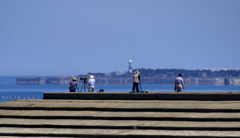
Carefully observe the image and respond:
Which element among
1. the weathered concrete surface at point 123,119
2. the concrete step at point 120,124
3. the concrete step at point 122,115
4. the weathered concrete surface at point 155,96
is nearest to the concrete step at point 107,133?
the weathered concrete surface at point 123,119

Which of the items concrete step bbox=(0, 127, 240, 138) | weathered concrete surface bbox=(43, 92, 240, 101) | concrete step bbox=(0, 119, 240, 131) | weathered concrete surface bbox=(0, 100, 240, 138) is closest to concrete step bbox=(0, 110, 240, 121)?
weathered concrete surface bbox=(0, 100, 240, 138)

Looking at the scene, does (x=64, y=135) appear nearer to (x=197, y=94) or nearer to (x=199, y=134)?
(x=199, y=134)

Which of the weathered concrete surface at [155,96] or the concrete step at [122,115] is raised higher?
the weathered concrete surface at [155,96]

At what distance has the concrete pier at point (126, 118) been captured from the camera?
20.2 meters

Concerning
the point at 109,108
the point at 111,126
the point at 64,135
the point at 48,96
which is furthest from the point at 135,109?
the point at 48,96

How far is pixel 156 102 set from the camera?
1000 inches

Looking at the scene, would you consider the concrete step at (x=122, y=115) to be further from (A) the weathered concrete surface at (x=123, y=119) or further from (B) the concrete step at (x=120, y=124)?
(B) the concrete step at (x=120, y=124)

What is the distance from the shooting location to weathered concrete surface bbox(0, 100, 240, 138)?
794 inches

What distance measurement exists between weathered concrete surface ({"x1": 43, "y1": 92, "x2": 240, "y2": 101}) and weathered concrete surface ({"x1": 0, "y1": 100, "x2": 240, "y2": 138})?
0.92 metres

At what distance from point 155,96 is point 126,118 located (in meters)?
4.65

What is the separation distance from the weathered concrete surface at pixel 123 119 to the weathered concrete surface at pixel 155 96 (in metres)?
0.92

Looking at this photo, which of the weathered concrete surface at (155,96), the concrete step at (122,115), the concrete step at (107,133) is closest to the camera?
the concrete step at (107,133)

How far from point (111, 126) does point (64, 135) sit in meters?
1.76

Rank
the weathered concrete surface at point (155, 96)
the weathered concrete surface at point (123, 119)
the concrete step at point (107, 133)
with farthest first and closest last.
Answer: the weathered concrete surface at point (155, 96), the weathered concrete surface at point (123, 119), the concrete step at point (107, 133)
